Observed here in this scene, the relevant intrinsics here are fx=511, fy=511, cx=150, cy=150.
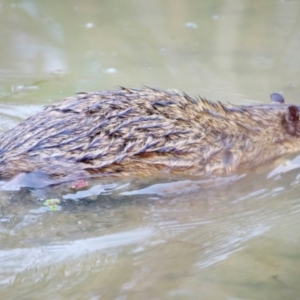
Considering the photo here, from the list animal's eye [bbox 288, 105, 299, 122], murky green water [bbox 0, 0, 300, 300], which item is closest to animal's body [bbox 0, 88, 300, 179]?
animal's eye [bbox 288, 105, 299, 122]

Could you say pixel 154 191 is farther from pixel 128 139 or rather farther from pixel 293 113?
pixel 293 113

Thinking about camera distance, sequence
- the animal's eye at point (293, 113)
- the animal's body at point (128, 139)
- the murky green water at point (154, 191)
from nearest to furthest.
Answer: the murky green water at point (154, 191) < the animal's body at point (128, 139) < the animal's eye at point (293, 113)

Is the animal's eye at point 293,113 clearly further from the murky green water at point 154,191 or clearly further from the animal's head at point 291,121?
the murky green water at point 154,191

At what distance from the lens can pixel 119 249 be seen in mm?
2957

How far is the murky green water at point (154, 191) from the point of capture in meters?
2.55

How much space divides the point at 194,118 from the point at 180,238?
115 centimetres

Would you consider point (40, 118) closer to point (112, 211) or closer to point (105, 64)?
point (112, 211)

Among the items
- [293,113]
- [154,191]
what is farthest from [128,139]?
[293,113]

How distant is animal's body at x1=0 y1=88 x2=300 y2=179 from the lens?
358cm

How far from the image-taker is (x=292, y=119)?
4.20 meters

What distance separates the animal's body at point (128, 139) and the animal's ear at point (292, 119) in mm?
25

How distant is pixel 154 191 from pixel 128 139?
463mm

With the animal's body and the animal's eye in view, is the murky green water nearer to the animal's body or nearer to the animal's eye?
the animal's body

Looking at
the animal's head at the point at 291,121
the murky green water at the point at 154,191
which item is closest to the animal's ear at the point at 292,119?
the animal's head at the point at 291,121
